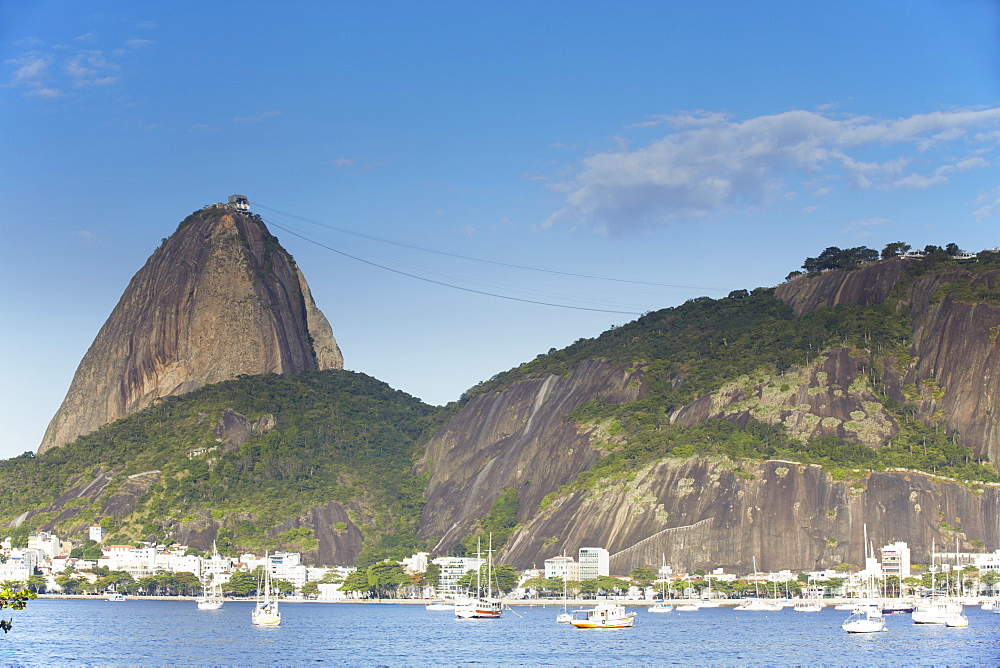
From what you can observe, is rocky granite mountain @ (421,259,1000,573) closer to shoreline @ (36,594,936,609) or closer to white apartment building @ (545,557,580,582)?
white apartment building @ (545,557,580,582)

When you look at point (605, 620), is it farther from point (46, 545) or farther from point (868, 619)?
point (46, 545)

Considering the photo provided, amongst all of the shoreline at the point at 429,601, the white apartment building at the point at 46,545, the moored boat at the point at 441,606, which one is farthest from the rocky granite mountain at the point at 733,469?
the moored boat at the point at 441,606

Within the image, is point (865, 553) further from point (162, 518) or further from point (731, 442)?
point (162, 518)

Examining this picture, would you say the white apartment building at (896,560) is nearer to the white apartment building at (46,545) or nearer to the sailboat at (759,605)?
the sailboat at (759,605)

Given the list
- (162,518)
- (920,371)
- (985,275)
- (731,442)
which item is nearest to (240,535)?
(162,518)

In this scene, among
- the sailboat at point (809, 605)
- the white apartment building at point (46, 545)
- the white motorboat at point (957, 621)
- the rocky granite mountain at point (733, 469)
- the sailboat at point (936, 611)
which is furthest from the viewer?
the white apartment building at point (46, 545)
